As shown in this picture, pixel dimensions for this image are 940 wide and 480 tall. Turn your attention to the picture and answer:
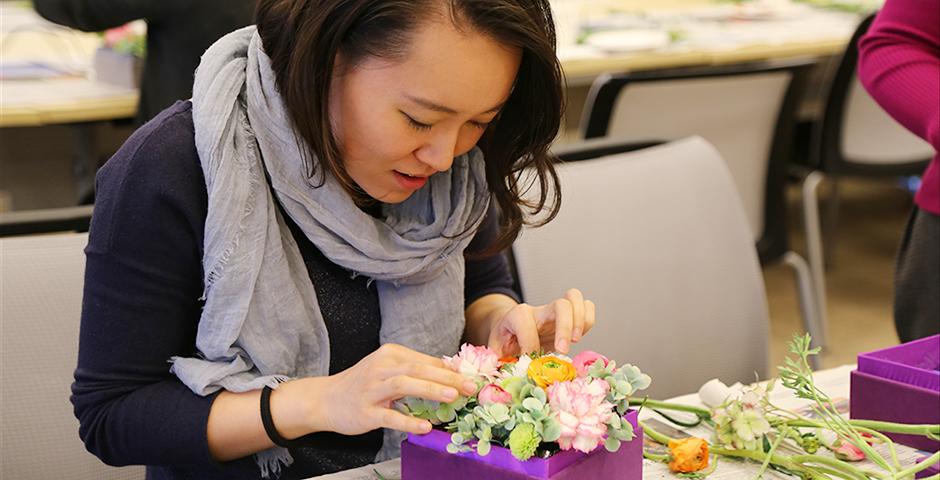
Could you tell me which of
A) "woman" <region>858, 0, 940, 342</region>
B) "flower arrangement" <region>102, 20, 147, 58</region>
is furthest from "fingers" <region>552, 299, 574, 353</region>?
"flower arrangement" <region>102, 20, 147, 58</region>

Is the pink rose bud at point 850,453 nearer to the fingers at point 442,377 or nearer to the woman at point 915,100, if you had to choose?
the fingers at point 442,377

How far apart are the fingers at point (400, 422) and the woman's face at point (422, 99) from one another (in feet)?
0.96

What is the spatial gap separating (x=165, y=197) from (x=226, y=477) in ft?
1.09

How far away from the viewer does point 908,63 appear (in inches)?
71.5

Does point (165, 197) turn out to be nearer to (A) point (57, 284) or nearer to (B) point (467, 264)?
(A) point (57, 284)

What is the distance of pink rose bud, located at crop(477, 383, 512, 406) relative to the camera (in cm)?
105

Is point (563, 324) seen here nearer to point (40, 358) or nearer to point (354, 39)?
point (354, 39)

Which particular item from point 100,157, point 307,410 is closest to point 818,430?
point 307,410

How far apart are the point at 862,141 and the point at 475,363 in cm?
283

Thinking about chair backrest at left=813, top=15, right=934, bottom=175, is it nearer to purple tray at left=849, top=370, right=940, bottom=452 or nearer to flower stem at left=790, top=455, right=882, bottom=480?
purple tray at left=849, top=370, right=940, bottom=452

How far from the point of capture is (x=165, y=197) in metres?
1.23

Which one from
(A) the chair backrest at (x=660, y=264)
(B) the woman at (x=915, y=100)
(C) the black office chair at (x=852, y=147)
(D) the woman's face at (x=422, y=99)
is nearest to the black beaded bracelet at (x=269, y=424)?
(D) the woman's face at (x=422, y=99)

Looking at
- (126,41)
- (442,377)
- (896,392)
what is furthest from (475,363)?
(126,41)

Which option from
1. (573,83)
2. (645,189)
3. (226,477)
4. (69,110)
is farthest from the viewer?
(573,83)
